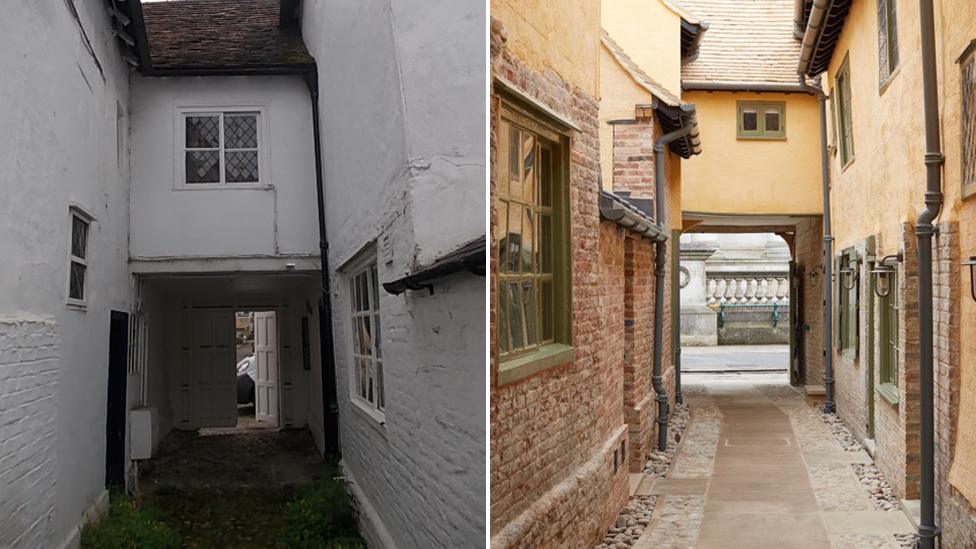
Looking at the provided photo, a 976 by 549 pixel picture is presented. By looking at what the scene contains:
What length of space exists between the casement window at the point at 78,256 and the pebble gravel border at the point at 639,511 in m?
3.38

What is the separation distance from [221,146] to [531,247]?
4123 mm

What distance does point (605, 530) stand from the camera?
623 centimetres

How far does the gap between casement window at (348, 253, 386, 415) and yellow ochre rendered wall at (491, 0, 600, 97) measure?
1.53 metres

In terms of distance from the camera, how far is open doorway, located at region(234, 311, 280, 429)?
11.3m

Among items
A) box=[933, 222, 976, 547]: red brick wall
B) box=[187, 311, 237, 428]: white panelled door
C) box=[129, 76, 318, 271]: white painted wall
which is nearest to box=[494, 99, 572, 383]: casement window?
box=[933, 222, 976, 547]: red brick wall

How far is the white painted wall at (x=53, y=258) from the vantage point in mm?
4461

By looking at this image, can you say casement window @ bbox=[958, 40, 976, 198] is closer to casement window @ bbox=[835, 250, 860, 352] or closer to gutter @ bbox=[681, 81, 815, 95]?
casement window @ bbox=[835, 250, 860, 352]

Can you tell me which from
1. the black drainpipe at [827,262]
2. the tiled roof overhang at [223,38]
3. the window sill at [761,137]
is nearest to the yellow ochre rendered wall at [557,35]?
the tiled roof overhang at [223,38]

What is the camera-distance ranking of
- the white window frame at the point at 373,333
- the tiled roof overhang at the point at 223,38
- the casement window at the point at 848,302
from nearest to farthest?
the white window frame at the point at 373,333 → the tiled roof overhang at the point at 223,38 → the casement window at the point at 848,302

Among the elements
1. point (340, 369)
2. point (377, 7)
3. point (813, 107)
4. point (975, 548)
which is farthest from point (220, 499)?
point (813, 107)

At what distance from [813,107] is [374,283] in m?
9.60

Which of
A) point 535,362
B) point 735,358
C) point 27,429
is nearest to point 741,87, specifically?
point 735,358

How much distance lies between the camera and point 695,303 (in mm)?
23250

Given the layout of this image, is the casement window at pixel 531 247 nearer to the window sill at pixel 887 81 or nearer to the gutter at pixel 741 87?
the window sill at pixel 887 81
